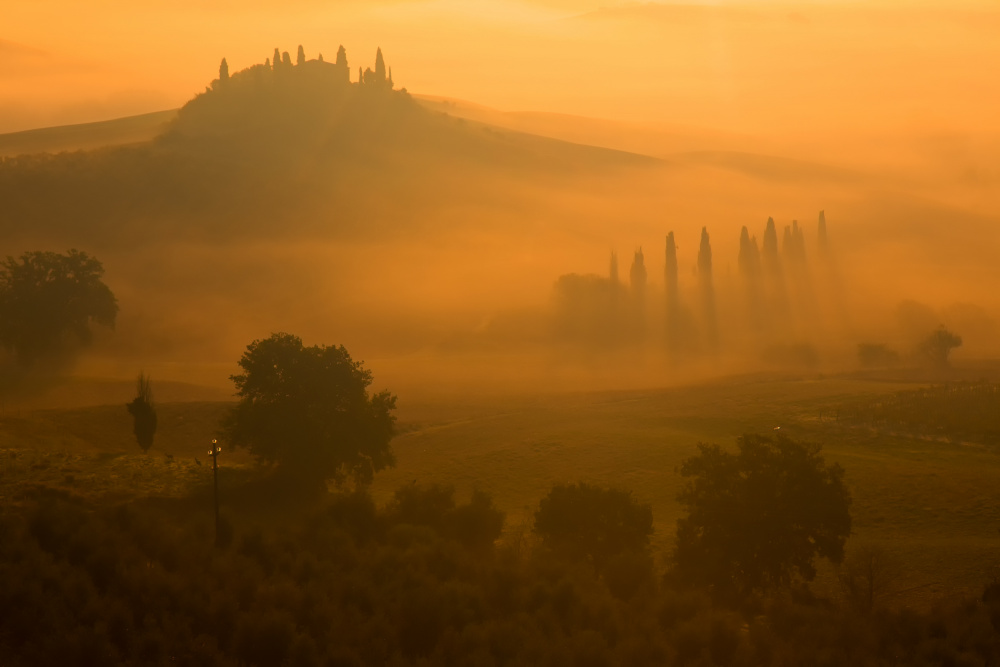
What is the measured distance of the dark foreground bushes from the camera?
34000 mm

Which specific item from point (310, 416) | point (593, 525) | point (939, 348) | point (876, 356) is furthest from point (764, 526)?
point (876, 356)

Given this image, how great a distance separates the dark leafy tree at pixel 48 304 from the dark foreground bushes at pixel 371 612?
91.0m

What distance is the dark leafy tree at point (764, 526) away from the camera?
48844 millimetres

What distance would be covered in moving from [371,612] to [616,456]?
46343 mm

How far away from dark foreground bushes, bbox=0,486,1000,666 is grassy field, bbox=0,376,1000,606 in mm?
10630

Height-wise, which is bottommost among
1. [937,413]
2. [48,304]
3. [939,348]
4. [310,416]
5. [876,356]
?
[937,413]

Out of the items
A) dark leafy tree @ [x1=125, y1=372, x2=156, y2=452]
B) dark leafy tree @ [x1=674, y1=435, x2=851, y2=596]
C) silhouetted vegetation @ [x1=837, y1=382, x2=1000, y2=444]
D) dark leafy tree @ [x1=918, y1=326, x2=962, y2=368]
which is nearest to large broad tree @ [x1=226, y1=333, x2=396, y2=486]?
dark leafy tree @ [x1=125, y1=372, x2=156, y2=452]

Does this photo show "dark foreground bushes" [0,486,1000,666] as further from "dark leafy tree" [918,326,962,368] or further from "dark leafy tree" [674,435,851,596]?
"dark leafy tree" [918,326,962,368]

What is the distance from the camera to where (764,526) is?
48.9 metres

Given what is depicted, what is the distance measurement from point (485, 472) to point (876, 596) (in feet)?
118

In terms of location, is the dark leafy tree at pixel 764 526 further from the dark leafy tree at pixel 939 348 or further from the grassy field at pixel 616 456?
the dark leafy tree at pixel 939 348

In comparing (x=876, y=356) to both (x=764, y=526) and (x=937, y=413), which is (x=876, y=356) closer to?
(x=937, y=413)

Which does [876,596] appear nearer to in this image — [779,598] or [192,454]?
[779,598]

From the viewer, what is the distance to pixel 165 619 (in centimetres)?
3416
